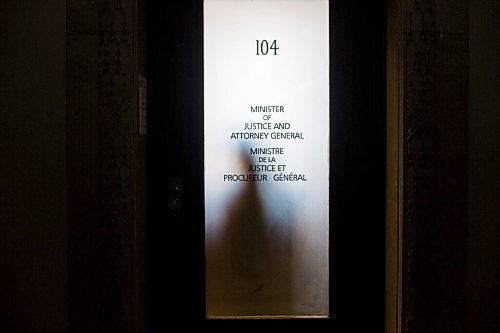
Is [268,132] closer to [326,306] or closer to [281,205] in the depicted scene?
[281,205]

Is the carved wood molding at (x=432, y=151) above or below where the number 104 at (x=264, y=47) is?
below

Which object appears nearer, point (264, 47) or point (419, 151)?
point (419, 151)

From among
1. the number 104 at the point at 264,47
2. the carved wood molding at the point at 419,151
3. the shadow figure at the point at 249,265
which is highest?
the number 104 at the point at 264,47

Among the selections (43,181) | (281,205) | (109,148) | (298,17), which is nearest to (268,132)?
(281,205)

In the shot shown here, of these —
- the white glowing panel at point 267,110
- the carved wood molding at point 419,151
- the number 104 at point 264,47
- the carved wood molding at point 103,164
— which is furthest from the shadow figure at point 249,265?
the number 104 at point 264,47

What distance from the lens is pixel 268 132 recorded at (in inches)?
148

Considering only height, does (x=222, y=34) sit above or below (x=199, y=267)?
above

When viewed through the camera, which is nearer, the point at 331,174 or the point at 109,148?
the point at 109,148

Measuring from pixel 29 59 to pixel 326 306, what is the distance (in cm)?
220

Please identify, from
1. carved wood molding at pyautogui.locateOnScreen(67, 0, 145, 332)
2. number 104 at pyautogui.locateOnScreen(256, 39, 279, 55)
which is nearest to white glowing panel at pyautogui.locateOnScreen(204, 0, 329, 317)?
number 104 at pyautogui.locateOnScreen(256, 39, 279, 55)

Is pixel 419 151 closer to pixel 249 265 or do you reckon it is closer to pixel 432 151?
pixel 432 151

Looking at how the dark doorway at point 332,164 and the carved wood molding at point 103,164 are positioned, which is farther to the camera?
the dark doorway at point 332,164

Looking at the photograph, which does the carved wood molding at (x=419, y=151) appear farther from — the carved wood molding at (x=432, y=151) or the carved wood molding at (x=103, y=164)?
the carved wood molding at (x=103, y=164)

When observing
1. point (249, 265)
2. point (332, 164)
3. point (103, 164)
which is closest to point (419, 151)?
point (332, 164)
